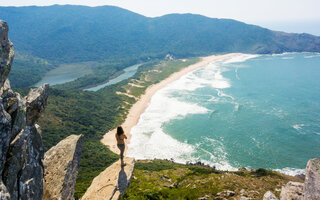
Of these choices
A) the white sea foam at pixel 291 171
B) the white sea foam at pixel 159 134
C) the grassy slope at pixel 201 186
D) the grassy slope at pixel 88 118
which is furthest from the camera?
the white sea foam at pixel 159 134

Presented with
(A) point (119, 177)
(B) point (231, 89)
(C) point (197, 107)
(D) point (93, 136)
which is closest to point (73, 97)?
(D) point (93, 136)

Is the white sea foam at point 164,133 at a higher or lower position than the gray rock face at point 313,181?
lower

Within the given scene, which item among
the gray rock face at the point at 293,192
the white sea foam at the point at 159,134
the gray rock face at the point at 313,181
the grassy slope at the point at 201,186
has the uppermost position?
the gray rock face at the point at 313,181

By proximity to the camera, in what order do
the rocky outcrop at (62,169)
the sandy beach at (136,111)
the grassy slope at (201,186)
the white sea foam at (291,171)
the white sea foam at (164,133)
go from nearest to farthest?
the rocky outcrop at (62,169) < the grassy slope at (201,186) < the white sea foam at (291,171) < the white sea foam at (164,133) < the sandy beach at (136,111)

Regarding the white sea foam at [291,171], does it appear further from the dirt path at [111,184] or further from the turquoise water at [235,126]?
the dirt path at [111,184]

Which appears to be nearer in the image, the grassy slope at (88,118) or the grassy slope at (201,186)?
the grassy slope at (201,186)

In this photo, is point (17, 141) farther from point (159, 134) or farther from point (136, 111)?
point (136, 111)

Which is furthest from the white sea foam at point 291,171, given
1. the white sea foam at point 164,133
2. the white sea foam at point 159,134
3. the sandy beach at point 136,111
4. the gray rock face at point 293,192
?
the sandy beach at point 136,111
